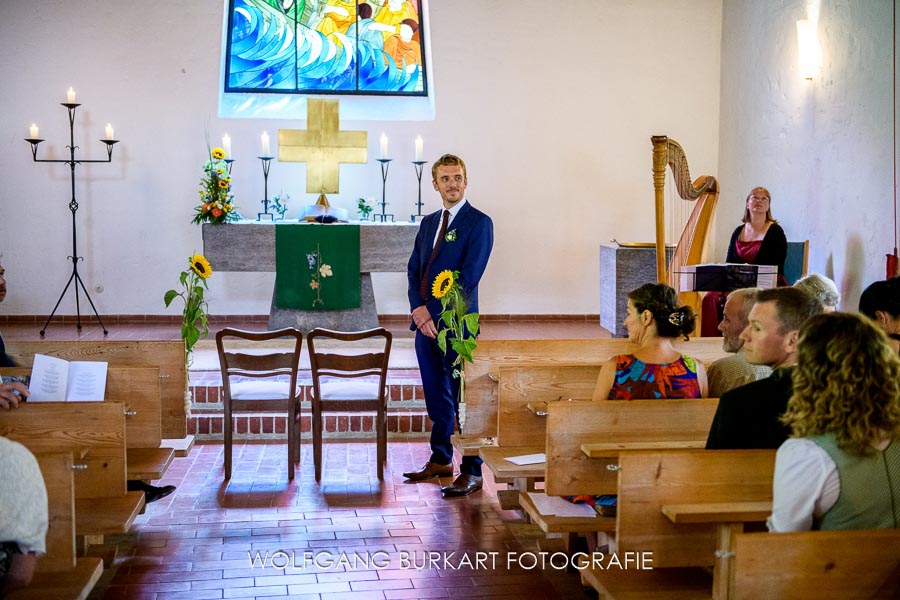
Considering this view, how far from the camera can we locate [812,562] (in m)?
2.00

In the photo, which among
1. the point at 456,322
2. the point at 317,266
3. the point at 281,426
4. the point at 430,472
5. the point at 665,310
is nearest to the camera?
the point at 665,310

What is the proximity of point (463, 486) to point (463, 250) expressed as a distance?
3.86 ft

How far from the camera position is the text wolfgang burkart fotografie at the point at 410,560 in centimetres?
356

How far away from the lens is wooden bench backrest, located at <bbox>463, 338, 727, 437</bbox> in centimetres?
414

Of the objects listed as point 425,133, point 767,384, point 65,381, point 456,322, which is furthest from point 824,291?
point 425,133

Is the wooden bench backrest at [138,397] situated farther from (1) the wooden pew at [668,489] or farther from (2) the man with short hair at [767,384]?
(2) the man with short hair at [767,384]

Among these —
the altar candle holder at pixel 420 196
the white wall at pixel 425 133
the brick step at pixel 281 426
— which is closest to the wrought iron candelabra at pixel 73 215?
the white wall at pixel 425 133

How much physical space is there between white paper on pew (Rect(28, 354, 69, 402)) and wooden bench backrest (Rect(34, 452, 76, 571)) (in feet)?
3.10

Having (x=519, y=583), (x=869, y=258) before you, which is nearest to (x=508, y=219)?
(x=869, y=258)

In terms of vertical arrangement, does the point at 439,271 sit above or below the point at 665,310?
above

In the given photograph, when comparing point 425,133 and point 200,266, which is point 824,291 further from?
point 425,133

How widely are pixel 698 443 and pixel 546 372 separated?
2.72ft

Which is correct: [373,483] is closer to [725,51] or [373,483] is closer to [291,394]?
[291,394]

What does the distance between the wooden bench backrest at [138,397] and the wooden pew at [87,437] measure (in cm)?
48
